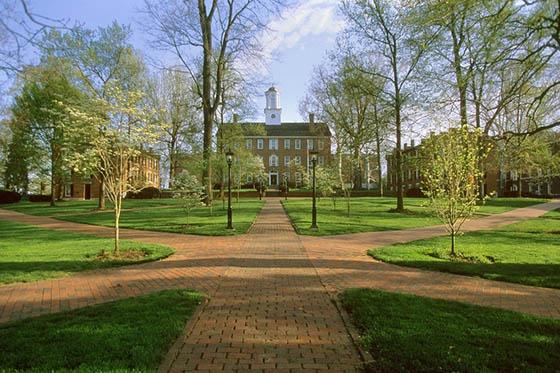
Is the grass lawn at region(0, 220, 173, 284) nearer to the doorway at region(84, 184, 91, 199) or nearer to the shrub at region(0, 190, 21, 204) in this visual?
the shrub at region(0, 190, 21, 204)

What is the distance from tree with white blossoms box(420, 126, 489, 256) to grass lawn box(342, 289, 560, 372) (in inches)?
204

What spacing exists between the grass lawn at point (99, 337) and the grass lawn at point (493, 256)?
579cm

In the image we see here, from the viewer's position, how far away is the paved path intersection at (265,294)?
3.92 m

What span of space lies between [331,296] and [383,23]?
2218cm

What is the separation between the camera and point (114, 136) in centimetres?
1026

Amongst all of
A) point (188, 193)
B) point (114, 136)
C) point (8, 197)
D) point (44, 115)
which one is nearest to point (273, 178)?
point (8, 197)

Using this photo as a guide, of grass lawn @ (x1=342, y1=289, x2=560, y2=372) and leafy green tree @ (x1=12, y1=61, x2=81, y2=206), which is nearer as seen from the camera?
grass lawn @ (x1=342, y1=289, x2=560, y2=372)

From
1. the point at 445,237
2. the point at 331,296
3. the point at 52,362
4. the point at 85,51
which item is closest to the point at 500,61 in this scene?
the point at 445,237

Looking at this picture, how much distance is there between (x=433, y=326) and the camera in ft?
15.2

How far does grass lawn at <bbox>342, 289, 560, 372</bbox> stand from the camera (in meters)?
3.63

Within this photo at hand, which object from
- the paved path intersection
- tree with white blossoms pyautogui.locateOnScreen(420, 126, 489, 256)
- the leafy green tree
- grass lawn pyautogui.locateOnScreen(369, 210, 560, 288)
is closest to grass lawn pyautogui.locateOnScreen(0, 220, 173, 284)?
the paved path intersection

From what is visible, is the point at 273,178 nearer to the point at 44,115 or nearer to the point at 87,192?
the point at 87,192

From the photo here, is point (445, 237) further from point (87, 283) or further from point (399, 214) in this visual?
point (87, 283)

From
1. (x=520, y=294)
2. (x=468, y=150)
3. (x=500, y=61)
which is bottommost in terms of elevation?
(x=520, y=294)
